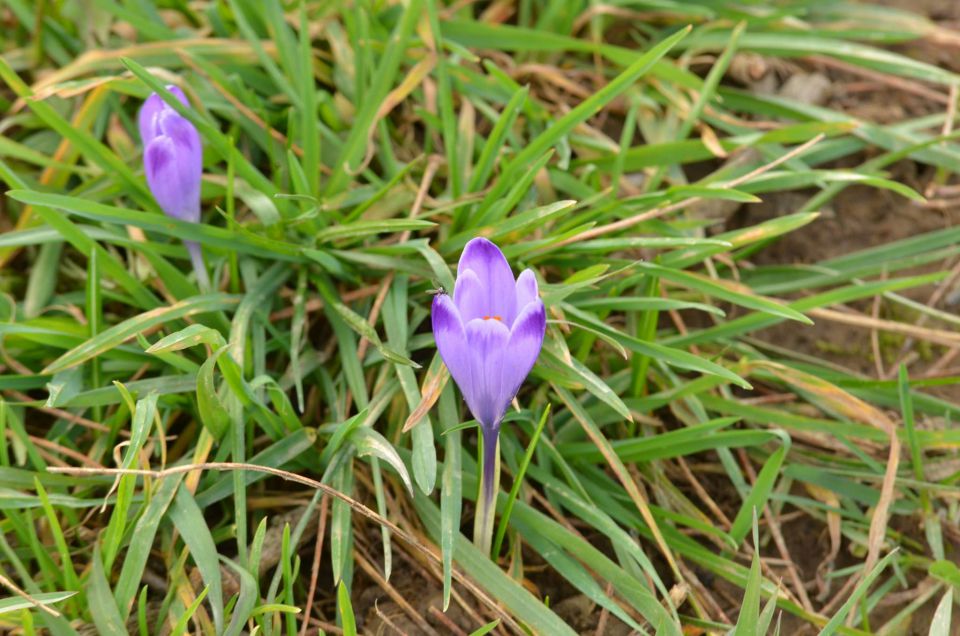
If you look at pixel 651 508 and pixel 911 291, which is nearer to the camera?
pixel 651 508

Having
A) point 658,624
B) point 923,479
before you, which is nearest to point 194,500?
point 658,624

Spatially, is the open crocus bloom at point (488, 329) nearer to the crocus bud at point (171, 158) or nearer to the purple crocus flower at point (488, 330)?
the purple crocus flower at point (488, 330)

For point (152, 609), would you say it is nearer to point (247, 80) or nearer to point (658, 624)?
point (658, 624)

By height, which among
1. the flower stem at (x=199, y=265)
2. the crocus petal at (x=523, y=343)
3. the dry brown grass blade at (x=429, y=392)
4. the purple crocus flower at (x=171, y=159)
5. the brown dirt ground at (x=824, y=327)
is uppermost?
the purple crocus flower at (x=171, y=159)

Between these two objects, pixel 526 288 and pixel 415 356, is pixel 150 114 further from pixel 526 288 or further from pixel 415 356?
pixel 526 288

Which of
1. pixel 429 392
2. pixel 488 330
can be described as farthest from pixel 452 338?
pixel 429 392

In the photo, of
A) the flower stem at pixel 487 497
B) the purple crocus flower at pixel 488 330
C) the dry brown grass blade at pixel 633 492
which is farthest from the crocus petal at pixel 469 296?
the dry brown grass blade at pixel 633 492
